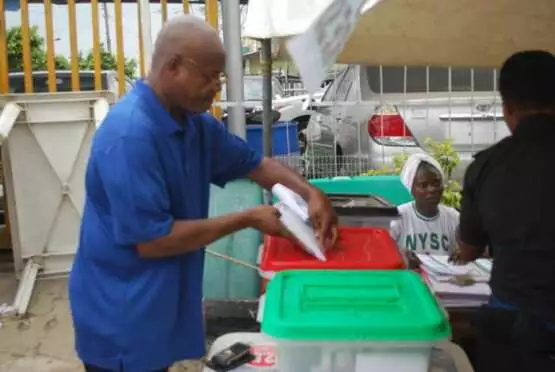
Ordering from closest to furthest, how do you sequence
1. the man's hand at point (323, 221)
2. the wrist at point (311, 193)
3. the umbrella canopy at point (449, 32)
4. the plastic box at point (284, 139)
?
the man's hand at point (323, 221) → the wrist at point (311, 193) → the umbrella canopy at point (449, 32) → the plastic box at point (284, 139)

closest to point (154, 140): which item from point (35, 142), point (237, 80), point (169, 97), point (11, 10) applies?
point (169, 97)

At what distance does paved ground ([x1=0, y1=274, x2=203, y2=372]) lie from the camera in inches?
151

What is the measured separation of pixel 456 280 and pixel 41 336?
2.87 meters

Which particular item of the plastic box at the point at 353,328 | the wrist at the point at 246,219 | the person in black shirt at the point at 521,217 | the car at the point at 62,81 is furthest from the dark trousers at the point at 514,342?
the car at the point at 62,81

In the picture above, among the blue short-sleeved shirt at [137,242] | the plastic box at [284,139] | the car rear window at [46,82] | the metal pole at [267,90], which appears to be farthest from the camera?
the car rear window at [46,82]

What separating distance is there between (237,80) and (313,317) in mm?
2079

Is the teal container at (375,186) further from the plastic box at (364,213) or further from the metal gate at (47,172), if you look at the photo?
the metal gate at (47,172)

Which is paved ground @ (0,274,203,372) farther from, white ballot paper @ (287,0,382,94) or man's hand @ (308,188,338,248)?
white ballot paper @ (287,0,382,94)

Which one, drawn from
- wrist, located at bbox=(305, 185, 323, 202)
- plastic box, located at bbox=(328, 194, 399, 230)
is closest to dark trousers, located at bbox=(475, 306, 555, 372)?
wrist, located at bbox=(305, 185, 323, 202)

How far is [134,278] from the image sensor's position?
1.84 meters

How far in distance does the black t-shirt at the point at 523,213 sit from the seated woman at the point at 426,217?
4.27 ft

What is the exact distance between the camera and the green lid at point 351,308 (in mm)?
1460

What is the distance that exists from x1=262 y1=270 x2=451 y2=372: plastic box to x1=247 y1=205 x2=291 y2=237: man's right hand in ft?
0.78

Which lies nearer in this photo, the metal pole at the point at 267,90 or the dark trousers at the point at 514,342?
Answer: the dark trousers at the point at 514,342
